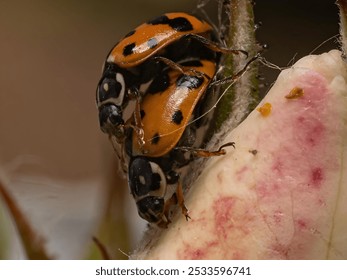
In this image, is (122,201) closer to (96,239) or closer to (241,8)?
(96,239)

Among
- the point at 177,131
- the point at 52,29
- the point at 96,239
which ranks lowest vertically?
the point at 52,29

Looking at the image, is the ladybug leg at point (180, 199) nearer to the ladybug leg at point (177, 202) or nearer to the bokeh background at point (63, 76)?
the ladybug leg at point (177, 202)

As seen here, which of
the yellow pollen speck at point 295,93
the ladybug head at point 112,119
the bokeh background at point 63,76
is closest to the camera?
the yellow pollen speck at point 295,93

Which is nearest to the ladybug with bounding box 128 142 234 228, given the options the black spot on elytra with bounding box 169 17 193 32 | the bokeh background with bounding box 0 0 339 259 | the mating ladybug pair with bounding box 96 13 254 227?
the mating ladybug pair with bounding box 96 13 254 227

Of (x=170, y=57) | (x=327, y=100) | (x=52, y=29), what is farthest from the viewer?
(x=52, y=29)

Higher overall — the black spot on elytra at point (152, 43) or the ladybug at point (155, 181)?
the black spot on elytra at point (152, 43)

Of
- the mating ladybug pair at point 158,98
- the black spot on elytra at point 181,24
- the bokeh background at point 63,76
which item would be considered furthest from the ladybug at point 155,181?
the bokeh background at point 63,76
